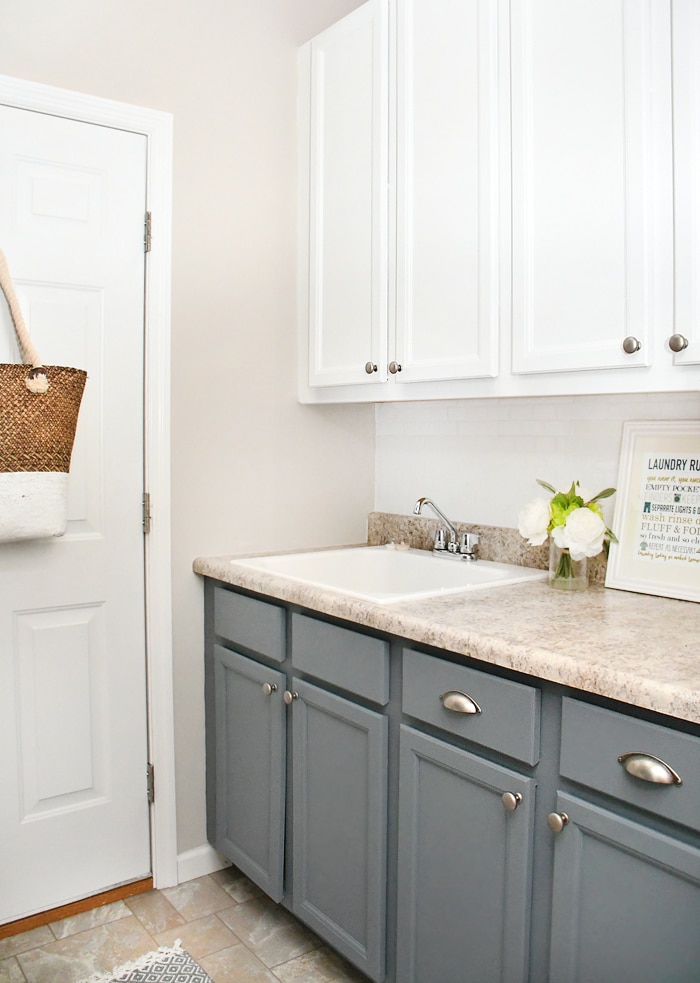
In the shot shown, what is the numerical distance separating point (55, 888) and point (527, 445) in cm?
177

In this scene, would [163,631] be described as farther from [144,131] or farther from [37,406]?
[144,131]

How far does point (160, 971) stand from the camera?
1948 millimetres

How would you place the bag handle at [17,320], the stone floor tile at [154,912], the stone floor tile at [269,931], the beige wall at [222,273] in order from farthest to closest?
the beige wall at [222,273]
the stone floor tile at [154,912]
the stone floor tile at [269,931]
the bag handle at [17,320]

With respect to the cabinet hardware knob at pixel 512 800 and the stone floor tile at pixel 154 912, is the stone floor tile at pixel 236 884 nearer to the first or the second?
the stone floor tile at pixel 154 912

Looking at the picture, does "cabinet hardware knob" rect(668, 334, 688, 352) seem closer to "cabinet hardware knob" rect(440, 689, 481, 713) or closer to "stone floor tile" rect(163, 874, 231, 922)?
"cabinet hardware knob" rect(440, 689, 481, 713)

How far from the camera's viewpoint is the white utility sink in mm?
2197

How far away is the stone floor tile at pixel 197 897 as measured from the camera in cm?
221

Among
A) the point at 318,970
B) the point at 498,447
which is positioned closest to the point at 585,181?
the point at 498,447

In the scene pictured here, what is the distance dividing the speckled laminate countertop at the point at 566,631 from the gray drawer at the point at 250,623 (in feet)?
0.24

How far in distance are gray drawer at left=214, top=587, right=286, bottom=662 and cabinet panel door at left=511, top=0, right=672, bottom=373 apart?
0.88 m

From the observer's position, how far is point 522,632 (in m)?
1.47

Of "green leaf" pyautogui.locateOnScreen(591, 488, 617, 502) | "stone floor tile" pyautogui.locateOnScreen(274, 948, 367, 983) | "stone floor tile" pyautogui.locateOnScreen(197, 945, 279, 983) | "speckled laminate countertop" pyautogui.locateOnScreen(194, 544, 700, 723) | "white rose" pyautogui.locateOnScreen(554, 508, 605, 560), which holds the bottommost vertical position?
"stone floor tile" pyautogui.locateOnScreen(274, 948, 367, 983)

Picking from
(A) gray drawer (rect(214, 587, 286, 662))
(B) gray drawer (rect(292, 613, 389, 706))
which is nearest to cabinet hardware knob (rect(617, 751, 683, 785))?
(B) gray drawer (rect(292, 613, 389, 706))

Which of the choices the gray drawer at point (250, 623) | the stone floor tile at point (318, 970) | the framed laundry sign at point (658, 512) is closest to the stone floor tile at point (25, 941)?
the stone floor tile at point (318, 970)
